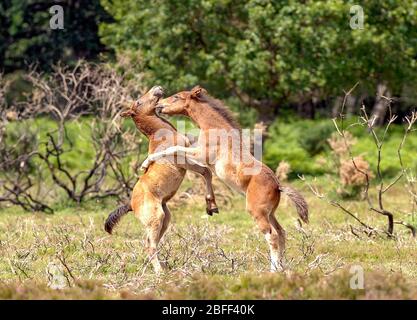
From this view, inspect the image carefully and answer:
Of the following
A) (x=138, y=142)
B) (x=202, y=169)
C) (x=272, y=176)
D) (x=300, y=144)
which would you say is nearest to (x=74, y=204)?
(x=138, y=142)

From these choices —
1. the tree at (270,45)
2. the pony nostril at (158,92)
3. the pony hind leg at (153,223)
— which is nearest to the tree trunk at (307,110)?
the tree at (270,45)

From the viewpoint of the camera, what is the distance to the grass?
845 centimetres

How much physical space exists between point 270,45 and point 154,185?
11380 millimetres

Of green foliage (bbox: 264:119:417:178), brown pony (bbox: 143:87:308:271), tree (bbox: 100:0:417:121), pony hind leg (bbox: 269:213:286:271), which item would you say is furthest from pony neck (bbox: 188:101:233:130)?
green foliage (bbox: 264:119:417:178)

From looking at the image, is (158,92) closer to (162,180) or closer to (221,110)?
(221,110)

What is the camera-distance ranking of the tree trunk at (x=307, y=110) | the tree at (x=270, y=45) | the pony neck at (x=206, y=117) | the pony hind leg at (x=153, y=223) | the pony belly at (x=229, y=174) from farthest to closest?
the tree trunk at (x=307, y=110), the tree at (x=270, y=45), the pony neck at (x=206, y=117), the pony hind leg at (x=153, y=223), the pony belly at (x=229, y=174)

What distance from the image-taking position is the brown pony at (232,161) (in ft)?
35.0

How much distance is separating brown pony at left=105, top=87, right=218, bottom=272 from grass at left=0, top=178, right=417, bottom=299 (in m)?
0.33

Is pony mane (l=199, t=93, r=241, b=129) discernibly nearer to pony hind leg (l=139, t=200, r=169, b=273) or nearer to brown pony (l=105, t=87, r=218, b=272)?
brown pony (l=105, t=87, r=218, b=272)

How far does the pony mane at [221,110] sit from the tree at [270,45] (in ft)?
32.7

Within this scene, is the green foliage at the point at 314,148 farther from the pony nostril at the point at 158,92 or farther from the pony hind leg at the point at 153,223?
the pony hind leg at the point at 153,223

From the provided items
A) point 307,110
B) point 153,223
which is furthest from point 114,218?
point 307,110
